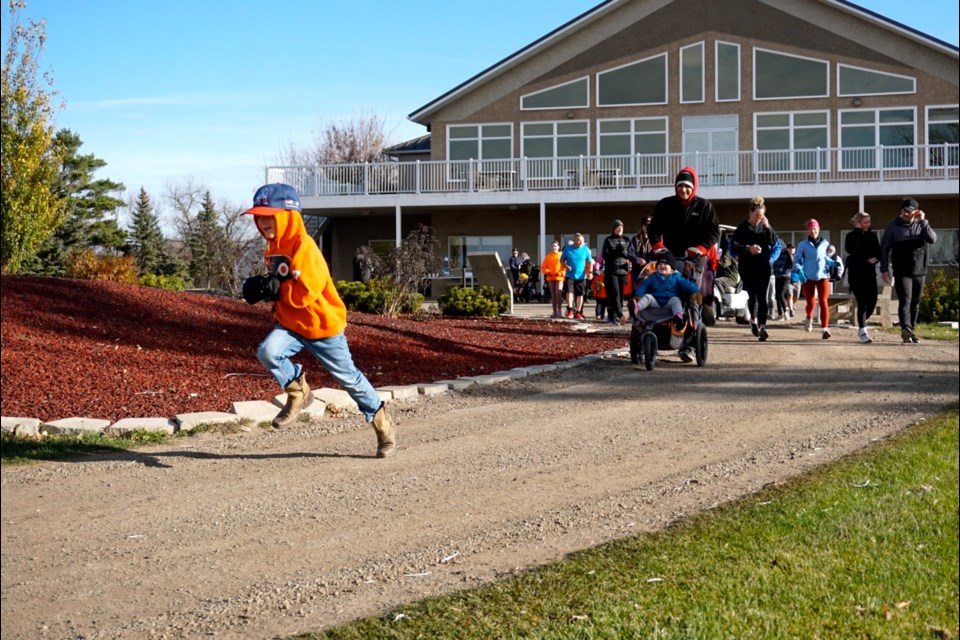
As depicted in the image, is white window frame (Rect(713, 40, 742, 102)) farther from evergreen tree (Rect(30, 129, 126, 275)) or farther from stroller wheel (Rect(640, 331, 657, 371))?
stroller wheel (Rect(640, 331, 657, 371))

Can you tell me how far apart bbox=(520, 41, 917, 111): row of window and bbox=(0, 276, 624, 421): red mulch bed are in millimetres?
23121

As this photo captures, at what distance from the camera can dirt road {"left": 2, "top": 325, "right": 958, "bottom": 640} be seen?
460 cm

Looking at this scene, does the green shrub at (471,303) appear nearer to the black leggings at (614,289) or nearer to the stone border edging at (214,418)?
the black leggings at (614,289)

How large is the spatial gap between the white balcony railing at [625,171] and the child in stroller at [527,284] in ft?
9.67

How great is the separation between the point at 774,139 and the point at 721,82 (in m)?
2.66

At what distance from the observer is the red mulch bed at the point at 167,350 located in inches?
369

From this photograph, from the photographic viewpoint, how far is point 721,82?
38.5 metres

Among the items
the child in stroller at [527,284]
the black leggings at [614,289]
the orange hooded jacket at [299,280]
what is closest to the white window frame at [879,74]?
the child in stroller at [527,284]

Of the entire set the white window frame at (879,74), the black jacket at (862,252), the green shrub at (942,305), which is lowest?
the green shrub at (942,305)

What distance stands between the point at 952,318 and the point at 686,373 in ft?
33.4

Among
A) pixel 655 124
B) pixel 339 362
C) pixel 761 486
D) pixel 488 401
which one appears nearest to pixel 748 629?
pixel 761 486

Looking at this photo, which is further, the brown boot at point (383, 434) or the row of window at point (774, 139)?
the row of window at point (774, 139)

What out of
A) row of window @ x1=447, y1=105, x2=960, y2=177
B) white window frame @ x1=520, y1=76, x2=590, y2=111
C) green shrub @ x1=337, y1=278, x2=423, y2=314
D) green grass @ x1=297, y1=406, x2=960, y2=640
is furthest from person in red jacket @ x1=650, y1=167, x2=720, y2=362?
white window frame @ x1=520, y1=76, x2=590, y2=111

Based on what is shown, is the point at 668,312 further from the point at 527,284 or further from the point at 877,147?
the point at 877,147
